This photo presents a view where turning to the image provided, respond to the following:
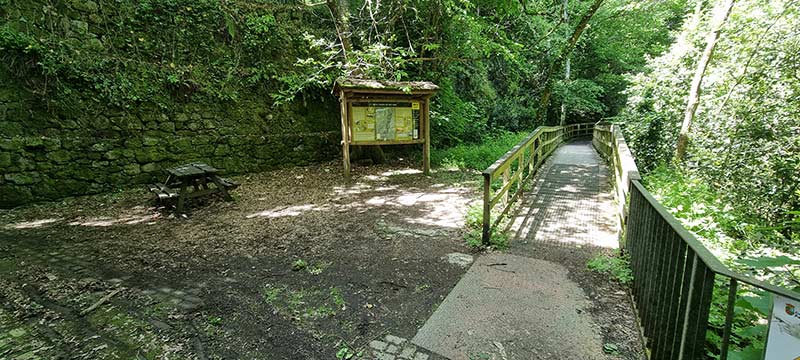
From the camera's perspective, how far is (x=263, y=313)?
2795mm

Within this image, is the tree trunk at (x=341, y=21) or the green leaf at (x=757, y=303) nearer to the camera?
the green leaf at (x=757, y=303)

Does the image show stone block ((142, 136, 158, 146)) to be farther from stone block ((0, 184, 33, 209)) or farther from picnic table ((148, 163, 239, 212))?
stone block ((0, 184, 33, 209))

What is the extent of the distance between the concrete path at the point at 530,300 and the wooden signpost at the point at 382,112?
364 cm

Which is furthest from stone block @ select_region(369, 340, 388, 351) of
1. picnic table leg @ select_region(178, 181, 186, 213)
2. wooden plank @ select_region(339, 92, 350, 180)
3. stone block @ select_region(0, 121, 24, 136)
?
stone block @ select_region(0, 121, 24, 136)

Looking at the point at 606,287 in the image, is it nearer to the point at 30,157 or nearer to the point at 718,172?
the point at 718,172

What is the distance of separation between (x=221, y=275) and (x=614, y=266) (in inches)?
153

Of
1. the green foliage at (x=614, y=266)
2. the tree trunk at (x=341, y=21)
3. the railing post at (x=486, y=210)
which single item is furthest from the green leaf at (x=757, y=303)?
the tree trunk at (x=341, y=21)

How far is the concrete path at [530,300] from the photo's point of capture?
7.66 feet

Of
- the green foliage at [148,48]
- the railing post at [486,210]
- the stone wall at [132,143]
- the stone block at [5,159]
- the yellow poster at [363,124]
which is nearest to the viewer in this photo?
the railing post at [486,210]

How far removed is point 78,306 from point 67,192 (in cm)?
468

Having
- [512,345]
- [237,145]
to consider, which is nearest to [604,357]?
[512,345]

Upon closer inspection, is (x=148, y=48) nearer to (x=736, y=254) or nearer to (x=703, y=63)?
(x=736, y=254)

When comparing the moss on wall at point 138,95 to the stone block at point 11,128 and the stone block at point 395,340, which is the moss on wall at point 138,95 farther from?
the stone block at point 395,340

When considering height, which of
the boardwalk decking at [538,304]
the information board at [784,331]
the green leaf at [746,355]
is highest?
the information board at [784,331]
